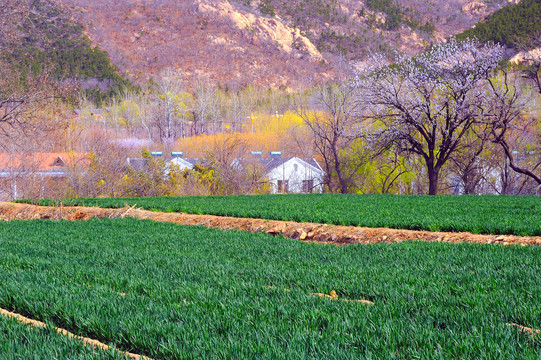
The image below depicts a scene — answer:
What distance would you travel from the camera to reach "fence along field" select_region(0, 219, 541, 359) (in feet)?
13.9

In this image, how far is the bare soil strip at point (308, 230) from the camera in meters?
12.2

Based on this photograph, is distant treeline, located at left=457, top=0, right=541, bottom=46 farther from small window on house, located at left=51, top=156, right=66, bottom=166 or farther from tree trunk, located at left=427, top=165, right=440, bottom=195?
small window on house, located at left=51, top=156, right=66, bottom=166

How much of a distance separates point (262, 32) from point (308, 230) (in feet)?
531

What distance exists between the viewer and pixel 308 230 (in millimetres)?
15281

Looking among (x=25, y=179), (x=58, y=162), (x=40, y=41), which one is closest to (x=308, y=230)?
(x=40, y=41)

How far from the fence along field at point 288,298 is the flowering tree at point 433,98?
2288cm

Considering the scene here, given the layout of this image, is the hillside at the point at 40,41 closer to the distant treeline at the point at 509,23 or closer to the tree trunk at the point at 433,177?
the tree trunk at the point at 433,177

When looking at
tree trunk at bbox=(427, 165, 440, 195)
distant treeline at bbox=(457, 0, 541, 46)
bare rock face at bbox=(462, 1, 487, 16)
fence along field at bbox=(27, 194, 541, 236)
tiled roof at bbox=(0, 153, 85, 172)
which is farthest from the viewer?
bare rock face at bbox=(462, 1, 487, 16)

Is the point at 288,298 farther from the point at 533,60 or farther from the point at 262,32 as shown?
the point at 262,32

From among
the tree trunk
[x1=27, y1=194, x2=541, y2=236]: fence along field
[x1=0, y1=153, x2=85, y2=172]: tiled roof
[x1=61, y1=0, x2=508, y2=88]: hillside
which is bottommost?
[x1=27, y1=194, x2=541, y2=236]: fence along field

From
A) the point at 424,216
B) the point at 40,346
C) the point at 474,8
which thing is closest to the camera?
the point at 40,346

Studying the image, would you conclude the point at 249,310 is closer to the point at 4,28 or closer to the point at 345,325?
the point at 345,325

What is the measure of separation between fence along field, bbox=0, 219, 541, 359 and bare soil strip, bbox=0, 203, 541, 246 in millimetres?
2127

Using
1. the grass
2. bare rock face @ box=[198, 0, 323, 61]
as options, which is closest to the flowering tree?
the grass
